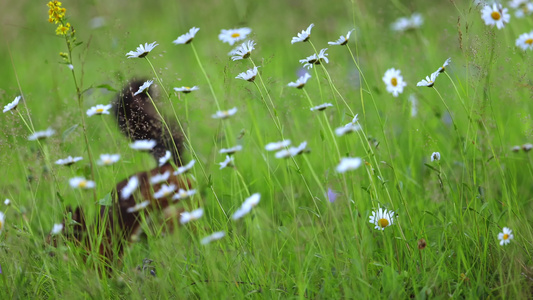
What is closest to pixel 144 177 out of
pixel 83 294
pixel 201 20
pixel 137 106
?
pixel 137 106

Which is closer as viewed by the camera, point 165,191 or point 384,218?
point 165,191

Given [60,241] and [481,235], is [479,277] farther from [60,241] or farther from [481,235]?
[60,241]

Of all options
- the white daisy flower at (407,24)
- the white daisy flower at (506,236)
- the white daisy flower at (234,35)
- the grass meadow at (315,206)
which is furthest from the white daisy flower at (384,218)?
the white daisy flower at (407,24)

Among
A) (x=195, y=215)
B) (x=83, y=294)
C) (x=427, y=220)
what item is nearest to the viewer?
(x=195, y=215)

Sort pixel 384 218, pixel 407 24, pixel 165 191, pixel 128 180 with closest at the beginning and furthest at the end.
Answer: pixel 165 191, pixel 384 218, pixel 128 180, pixel 407 24

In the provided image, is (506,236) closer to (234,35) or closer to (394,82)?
(394,82)

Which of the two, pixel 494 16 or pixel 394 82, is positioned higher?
pixel 494 16

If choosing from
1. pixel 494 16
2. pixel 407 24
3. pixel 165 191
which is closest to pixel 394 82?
pixel 494 16

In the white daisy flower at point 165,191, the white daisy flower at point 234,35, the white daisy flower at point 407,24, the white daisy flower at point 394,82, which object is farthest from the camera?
the white daisy flower at point 407,24

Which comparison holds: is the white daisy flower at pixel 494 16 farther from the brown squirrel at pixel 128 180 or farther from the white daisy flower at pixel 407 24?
the white daisy flower at pixel 407 24

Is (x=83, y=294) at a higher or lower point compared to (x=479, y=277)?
lower

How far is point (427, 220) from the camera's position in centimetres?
159

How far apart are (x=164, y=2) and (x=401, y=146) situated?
3.57 metres

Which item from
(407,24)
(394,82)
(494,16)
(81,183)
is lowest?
(81,183)
